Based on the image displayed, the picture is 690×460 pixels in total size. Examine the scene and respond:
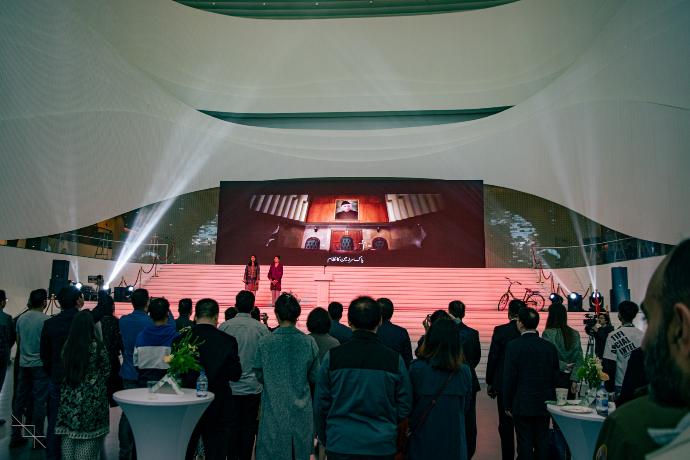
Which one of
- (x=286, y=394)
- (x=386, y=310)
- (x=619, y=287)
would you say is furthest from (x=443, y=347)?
(x=619, y=287)

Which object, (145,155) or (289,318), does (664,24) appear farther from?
(145,155)

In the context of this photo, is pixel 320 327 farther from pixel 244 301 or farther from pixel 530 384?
pixel 530 384

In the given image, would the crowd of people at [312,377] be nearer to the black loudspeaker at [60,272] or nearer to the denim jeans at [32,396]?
the denim jeans at [32,396]

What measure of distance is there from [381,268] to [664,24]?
1026cm

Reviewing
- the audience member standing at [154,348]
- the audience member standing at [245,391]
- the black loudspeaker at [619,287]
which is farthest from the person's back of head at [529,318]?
the black loudspeaker at [619,287]

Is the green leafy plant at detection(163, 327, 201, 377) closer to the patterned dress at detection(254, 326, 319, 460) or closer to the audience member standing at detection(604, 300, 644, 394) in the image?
the patterned dress at detection(254, 326, 319, 460)

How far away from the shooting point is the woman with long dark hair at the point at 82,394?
12.0 feet

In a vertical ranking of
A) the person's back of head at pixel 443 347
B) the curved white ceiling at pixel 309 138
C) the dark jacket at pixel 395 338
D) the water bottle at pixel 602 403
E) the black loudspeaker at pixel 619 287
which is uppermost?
the curved white ceiling at pixel 309 138

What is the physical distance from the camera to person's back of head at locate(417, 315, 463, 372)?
3.04 m

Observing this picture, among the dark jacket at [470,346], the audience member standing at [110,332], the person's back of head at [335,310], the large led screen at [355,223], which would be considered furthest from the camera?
the large led screen at [355,223]

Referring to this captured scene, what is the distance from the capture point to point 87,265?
55.0 ft

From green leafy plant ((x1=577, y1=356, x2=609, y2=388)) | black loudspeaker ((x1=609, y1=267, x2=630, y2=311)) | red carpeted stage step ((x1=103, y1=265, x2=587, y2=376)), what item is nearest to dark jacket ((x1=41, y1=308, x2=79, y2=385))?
green leafy plant ((x1=577, y1=356, x2=609, y2=388))

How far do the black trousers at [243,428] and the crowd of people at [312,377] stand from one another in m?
0.01

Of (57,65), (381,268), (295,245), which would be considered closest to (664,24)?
(381,268)
